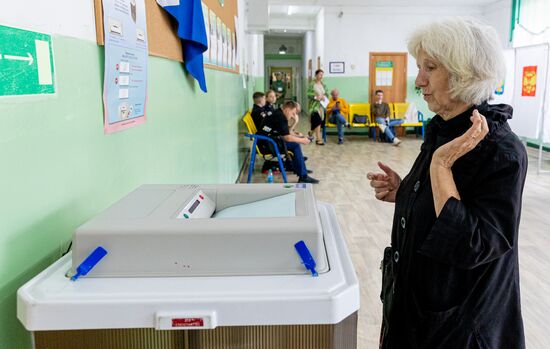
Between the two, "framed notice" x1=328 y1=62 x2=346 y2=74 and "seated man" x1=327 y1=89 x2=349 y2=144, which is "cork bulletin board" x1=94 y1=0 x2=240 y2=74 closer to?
"seated man" x1=327 y1=89 x2=349 y2=144

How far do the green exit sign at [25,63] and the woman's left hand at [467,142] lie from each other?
3.01 ft

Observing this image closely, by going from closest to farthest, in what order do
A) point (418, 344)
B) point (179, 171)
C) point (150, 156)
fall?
point (418, 344), point (150, 156), point (179, 171)

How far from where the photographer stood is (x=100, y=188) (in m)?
1.33

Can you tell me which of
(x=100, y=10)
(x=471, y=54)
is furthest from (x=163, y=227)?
(x=471, y=54)

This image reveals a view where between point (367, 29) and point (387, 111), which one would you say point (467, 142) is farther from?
point (367, 29)

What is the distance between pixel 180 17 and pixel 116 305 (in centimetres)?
162

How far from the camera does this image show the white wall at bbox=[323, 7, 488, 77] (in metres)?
10.9

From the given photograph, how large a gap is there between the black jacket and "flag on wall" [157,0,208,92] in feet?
4.17

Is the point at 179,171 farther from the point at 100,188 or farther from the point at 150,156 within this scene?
the point at 100,188

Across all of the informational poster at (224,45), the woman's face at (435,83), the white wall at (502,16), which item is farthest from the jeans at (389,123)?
the woman's face at (435,83)

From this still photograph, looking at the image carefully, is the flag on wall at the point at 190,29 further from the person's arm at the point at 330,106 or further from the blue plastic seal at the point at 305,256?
the person's arm at the point at 330,106

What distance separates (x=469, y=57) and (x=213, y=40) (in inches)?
100

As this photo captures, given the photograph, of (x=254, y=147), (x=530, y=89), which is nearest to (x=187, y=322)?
(x=254, y=147)

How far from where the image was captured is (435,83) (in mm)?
1238
